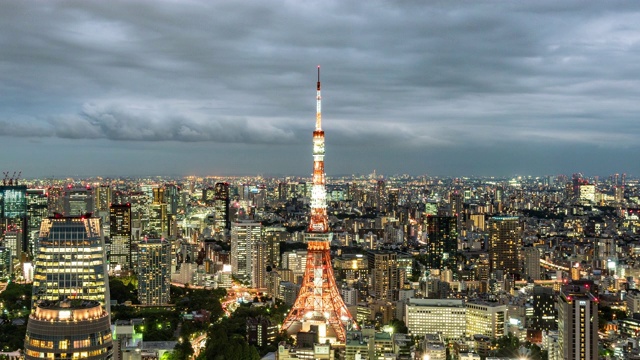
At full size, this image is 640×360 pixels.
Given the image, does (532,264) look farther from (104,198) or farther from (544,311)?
(104,198)

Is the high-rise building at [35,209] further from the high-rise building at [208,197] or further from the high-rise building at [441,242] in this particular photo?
the high-rise building at [441,242]

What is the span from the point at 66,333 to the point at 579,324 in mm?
7985

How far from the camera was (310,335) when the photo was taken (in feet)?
53.3

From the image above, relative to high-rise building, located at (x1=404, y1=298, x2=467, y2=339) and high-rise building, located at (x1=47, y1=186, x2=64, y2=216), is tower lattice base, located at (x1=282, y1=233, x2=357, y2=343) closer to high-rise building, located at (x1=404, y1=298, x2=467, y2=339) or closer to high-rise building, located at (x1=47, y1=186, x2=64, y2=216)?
high-rise building, located at (x1=404, y1=298, x2=467, y2=339)

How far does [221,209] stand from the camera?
42.2 meters

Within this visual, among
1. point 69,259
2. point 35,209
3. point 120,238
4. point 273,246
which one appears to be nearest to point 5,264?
point 120,238

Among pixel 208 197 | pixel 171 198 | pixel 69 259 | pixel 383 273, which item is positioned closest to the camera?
pixel 69 259

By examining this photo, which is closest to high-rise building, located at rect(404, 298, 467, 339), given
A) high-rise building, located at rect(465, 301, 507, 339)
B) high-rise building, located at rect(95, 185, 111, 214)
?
high-rise building, located at rect(465, 301, 507, 339)

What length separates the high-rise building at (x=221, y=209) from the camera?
40375mm

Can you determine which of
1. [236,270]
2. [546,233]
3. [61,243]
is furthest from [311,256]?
[546,233]

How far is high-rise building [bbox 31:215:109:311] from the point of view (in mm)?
13297

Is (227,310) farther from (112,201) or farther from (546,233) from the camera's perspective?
(546,233)

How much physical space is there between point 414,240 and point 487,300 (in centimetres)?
1840

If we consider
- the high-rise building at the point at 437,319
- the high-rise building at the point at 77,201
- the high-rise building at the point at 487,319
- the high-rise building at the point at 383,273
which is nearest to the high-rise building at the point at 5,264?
the high-rise building at the point at 77,201
